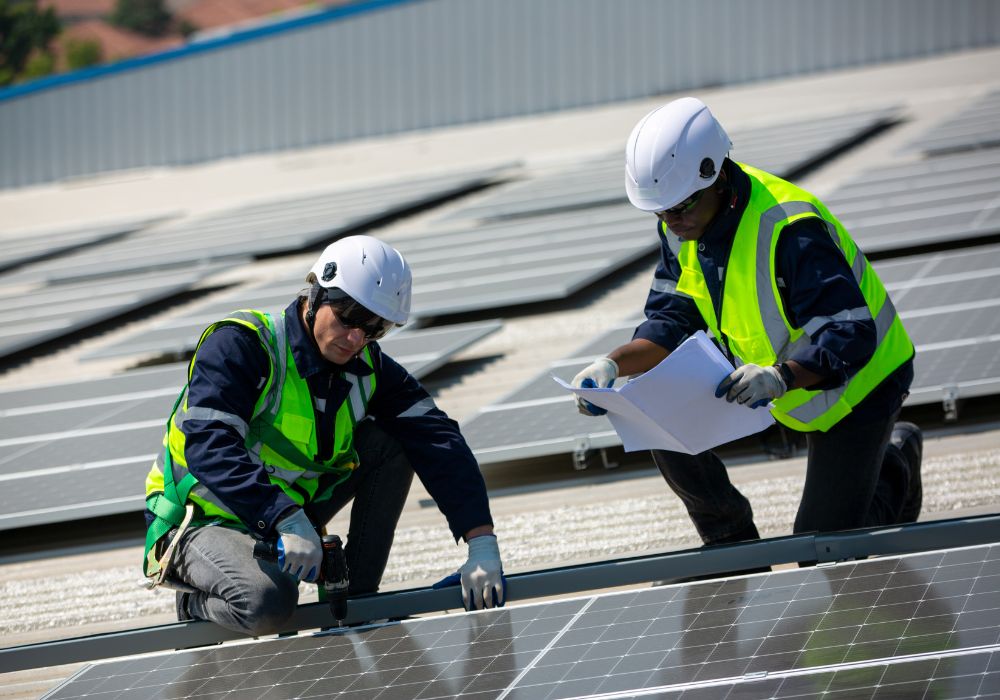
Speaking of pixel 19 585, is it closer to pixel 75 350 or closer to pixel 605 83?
pixel 75 350

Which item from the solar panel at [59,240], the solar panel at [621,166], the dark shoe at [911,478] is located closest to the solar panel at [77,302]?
the solar panel at [59,240]

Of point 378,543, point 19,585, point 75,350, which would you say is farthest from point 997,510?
point 75,350

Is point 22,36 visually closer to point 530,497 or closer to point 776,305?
point 530,497

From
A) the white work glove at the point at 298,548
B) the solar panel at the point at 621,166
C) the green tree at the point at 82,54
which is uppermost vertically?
the green tree at the point at 82,54

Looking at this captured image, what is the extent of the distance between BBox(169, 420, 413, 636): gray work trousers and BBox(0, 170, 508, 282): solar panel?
1152 cm

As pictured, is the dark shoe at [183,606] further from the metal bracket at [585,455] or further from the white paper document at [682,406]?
the metal bracket at [585,455]

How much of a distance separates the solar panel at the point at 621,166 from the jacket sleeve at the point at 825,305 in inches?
450

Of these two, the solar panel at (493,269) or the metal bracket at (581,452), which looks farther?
the solar panel at (493,269)

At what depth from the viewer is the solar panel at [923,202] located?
1055 cm

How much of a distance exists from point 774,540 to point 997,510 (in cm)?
167

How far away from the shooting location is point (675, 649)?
3619 millimetres

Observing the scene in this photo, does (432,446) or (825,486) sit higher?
(432,446)

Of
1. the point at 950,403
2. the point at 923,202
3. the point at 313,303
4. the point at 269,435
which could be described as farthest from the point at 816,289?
the point at 923,202

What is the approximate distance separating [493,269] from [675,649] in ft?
29.9
